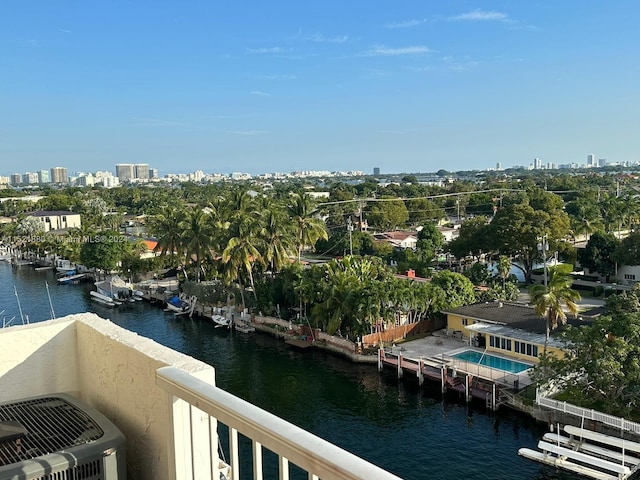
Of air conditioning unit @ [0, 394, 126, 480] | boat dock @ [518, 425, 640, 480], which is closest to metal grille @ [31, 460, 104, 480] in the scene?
air conditioning unit @ [0, 394, 126, 480]

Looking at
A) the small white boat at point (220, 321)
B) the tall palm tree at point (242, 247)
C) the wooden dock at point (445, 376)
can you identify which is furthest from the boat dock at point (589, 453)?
the small white boat at point (220, 321)

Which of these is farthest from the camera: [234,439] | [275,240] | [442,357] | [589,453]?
[275,240]

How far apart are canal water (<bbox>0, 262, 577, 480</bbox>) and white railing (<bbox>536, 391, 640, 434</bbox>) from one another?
1010 mm

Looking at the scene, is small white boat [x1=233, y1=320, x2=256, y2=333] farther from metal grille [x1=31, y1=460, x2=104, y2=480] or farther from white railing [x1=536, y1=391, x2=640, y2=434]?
metal grille [x1=31, y1=460, x2=104, y2=480]

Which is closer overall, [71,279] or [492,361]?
[492,361]

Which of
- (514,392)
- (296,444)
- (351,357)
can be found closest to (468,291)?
(351,357)

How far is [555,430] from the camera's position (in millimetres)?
17953

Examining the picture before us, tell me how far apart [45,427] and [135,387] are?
631mm

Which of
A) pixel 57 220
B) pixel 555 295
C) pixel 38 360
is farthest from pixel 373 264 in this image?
pixel 57 220

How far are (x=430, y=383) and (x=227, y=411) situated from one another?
2101cm

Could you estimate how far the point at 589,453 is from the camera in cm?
1599

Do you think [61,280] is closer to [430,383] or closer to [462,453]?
[430,383]

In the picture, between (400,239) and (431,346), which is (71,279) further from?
(431,346)

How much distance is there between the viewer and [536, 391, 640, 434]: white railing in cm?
1580
